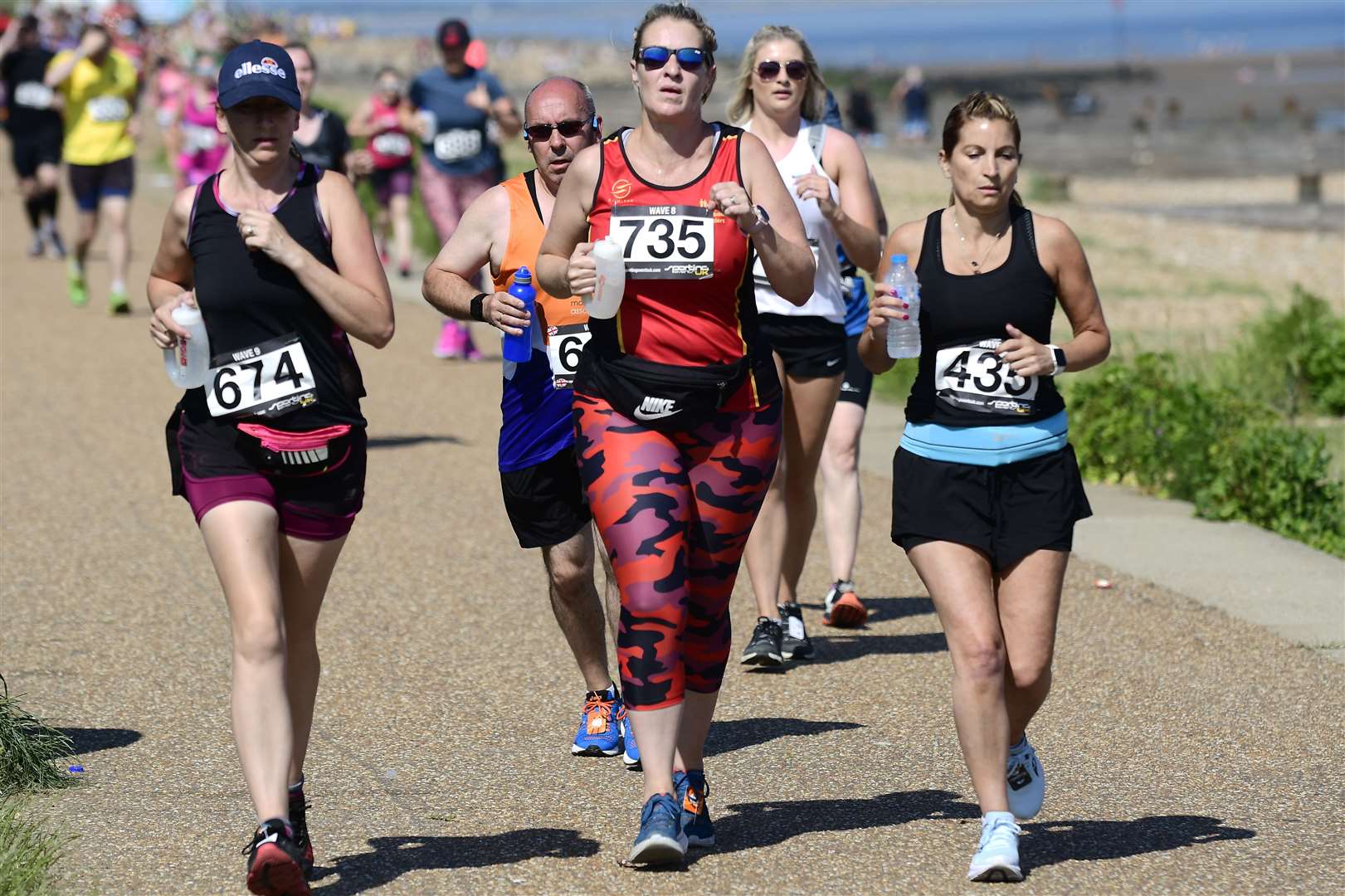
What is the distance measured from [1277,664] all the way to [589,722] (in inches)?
103

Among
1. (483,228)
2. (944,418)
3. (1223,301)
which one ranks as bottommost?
(1223,301)

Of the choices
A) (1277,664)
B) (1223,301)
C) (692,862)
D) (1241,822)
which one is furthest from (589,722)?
(1223,301)

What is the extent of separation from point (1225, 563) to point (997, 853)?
4.34 m

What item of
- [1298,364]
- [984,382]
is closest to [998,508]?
[984,382]

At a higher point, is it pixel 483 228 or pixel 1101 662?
pixel 483 228

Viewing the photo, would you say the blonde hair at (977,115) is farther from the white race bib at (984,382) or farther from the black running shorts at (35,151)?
the black running shorts at (35,151)

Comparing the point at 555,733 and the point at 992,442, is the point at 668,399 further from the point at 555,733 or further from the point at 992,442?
the point at 555,733

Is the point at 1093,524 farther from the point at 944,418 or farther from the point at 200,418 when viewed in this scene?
the point at 200,418

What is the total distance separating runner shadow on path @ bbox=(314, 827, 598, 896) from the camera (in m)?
5.02

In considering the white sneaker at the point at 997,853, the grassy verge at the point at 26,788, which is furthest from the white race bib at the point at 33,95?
the white sneaker at the point at 997,853

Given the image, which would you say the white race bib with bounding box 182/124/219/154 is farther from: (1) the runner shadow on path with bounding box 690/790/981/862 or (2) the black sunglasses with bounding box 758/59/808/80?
(1) the runner shadow on path with bounding box 690/790/981/862

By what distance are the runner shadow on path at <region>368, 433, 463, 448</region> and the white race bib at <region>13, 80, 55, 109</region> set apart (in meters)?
7.72

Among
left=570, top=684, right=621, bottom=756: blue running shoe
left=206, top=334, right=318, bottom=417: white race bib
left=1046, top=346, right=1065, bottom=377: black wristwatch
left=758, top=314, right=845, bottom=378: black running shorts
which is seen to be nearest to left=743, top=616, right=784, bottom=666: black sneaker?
left=758, top=314, right=845, bottom=378: black running shorts

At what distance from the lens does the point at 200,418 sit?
485 centimetres
